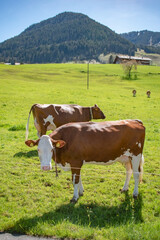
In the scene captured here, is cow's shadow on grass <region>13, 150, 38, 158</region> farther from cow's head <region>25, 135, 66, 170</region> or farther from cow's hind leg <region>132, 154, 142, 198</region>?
cow's hind leg <region>132, 154, 142, 198</region>

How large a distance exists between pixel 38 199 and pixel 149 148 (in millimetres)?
6908

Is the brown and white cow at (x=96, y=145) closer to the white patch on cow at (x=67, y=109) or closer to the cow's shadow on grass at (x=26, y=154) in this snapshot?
the cow's shadow on grass at (x=26, y=154)

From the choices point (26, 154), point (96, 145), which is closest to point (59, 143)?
point (96, 145)

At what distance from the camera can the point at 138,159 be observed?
6.68 meters

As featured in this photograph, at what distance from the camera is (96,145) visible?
20.6ft

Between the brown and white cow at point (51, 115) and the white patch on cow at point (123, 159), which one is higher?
the brown and white cow at point (51, 115)

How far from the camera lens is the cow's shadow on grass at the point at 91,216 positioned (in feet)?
17.7

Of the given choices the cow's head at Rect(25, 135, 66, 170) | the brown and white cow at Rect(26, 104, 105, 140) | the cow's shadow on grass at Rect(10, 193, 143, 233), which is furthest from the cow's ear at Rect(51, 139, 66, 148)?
the brown and white cow at Rect(26, 104, 105, 140)

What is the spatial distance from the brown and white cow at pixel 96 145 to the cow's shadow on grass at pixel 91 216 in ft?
1.55

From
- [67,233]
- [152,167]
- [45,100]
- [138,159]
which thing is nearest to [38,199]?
[67,233]

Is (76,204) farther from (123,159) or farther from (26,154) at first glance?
(26,154)

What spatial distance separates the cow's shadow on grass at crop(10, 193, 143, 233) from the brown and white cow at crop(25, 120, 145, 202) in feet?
1.55

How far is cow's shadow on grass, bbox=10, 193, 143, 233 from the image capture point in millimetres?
5383

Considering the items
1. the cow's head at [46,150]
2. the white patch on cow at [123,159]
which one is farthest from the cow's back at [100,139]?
the cow's head at [46,150]
